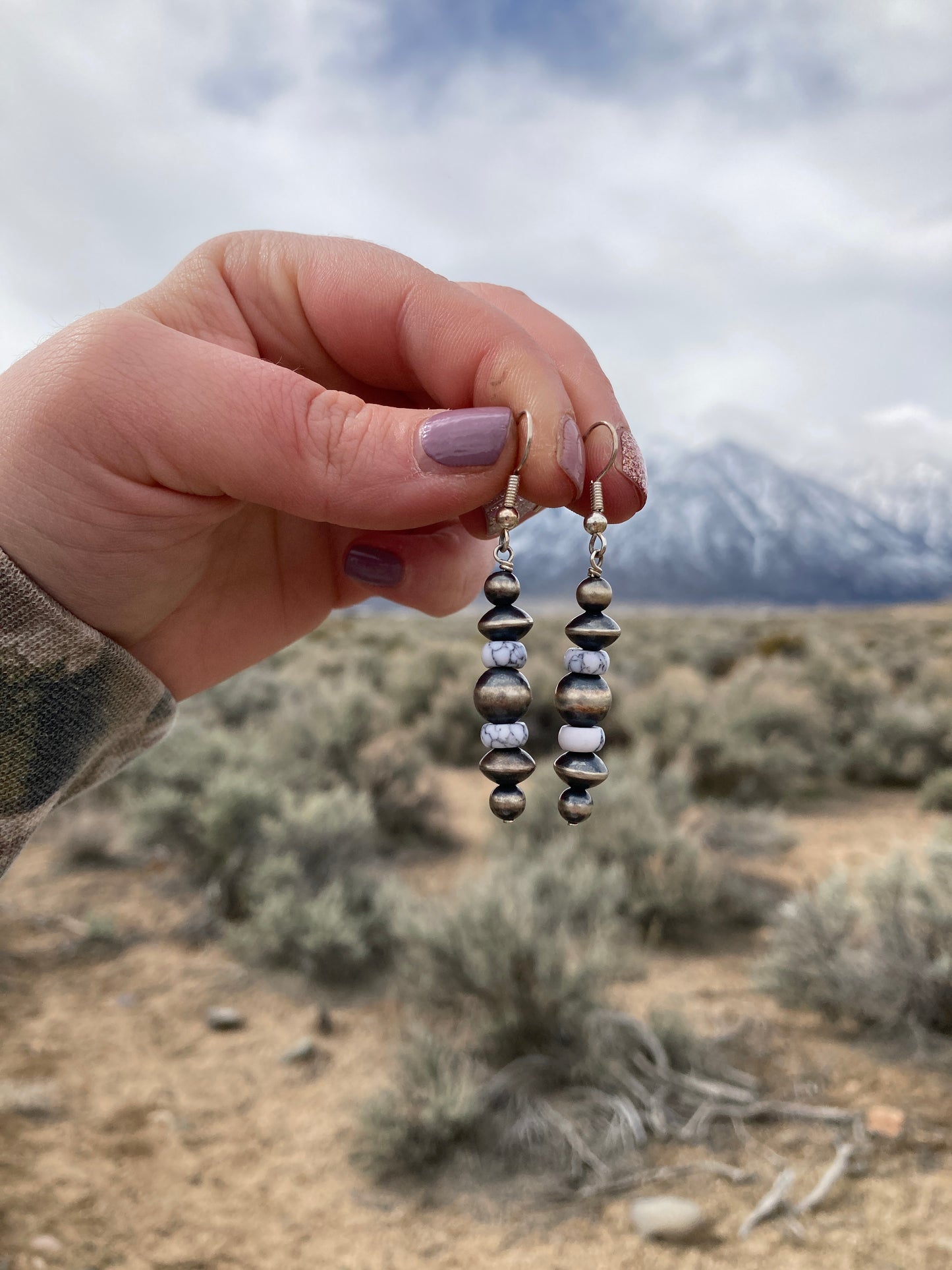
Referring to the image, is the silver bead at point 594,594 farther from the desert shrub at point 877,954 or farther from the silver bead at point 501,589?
the desert shrub at point 877,954

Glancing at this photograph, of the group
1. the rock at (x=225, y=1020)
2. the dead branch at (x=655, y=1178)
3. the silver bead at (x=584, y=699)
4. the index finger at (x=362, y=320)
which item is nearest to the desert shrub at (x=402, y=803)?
the rock at (x=225, y=1020)

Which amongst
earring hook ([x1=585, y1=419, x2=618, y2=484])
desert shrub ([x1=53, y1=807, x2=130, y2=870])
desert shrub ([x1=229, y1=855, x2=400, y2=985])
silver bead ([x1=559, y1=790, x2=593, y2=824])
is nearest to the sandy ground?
desert shrub ([x1=229, y1=855, x2=400, y2=985])

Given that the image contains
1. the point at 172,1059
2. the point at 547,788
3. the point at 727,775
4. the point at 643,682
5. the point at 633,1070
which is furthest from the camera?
the point at 643,682

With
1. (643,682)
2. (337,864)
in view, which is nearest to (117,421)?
(337,864)

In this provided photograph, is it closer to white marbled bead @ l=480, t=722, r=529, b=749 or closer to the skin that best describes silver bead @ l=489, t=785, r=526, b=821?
white marbled bead @ l=480, t=722, r=529, b=749

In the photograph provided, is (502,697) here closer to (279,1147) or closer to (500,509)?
(500,509)

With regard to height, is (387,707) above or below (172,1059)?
above

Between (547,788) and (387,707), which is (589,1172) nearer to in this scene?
(547,788)
